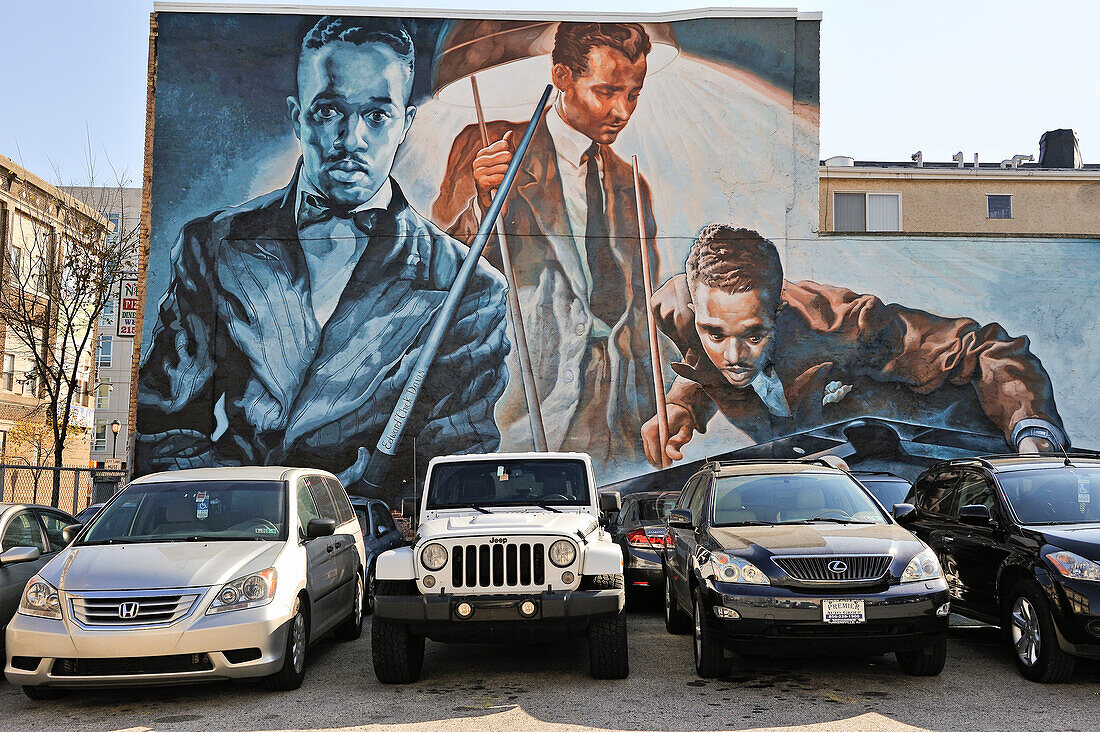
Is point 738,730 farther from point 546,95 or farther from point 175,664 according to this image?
point 546,95

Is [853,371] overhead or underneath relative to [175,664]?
overhead

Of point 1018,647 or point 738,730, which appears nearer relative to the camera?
point 738,730

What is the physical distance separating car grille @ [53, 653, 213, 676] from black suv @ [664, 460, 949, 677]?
150 inches

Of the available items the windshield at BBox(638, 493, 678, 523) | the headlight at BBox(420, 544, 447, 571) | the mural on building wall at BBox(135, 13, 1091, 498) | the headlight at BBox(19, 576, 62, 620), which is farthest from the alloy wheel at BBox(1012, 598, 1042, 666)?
the mural on building wall at BBox(135, 13, 1091, 498)

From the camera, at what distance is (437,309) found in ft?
65.3

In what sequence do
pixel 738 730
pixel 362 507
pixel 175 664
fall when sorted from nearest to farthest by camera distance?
pixel 738 730, pixel 175 664, pixel 362 507

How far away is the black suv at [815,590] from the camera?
284 inches

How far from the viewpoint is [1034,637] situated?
25.3ft

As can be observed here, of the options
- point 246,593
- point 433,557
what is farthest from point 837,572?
point 246,593

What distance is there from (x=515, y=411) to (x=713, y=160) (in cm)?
643

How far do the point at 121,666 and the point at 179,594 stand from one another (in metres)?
0.59

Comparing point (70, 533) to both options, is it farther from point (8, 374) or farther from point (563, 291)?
point (8, 374)

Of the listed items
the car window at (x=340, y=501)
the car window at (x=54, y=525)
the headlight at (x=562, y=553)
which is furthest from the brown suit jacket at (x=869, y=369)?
the headlight at (x=562, y=553)

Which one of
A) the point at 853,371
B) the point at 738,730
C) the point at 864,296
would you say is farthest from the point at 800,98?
the point at 738,730
